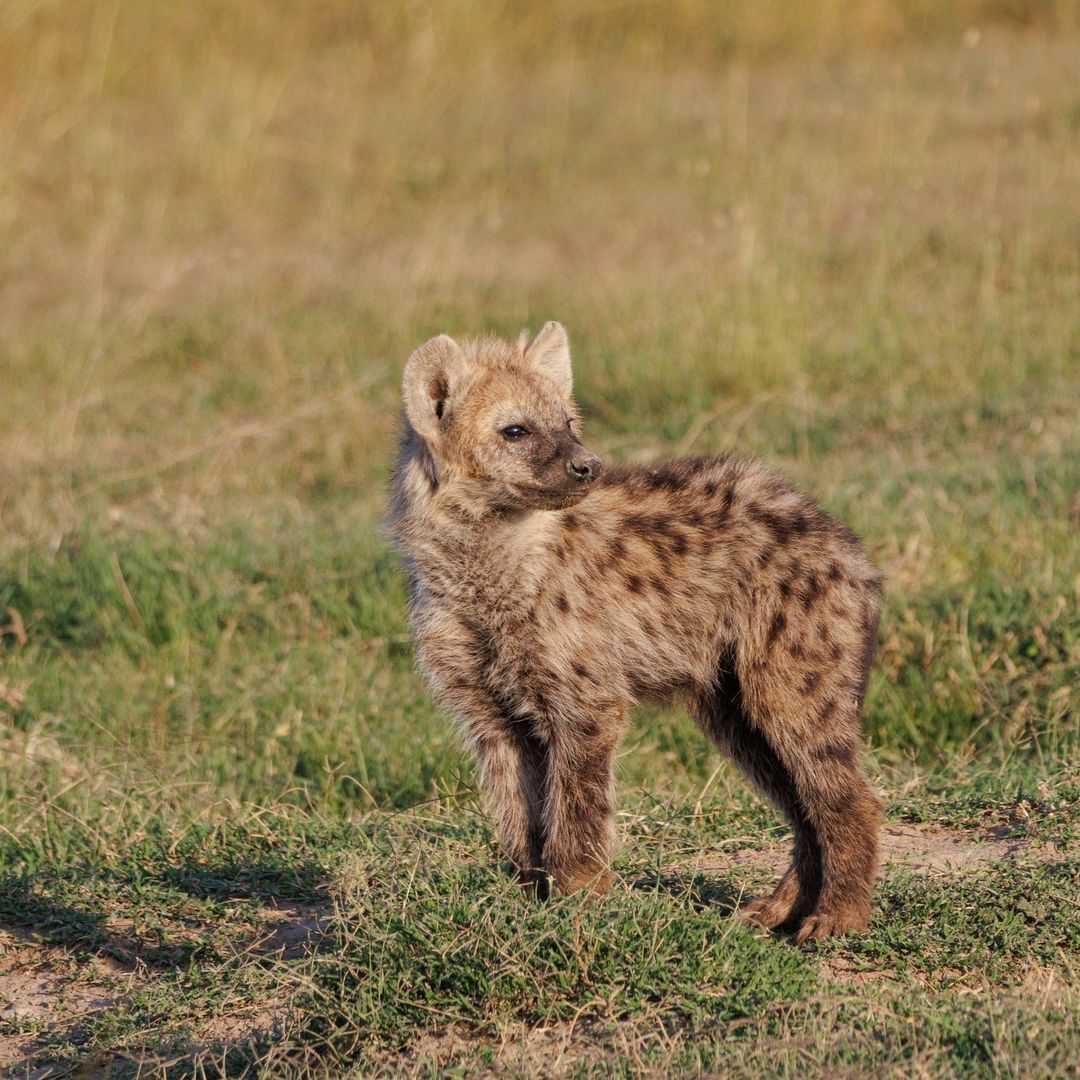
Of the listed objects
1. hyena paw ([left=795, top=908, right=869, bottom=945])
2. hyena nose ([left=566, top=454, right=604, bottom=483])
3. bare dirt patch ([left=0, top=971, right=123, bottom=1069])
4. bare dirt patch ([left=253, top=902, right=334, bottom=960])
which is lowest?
bare dirt patch ([left=0, top=971, right=123, bottom=1069])

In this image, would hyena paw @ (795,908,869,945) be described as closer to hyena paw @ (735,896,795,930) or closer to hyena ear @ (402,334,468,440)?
hyena paw @ (735,896,795,930)

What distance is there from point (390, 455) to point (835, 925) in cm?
207

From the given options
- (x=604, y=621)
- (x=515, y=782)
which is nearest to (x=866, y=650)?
(x=604, y=621)

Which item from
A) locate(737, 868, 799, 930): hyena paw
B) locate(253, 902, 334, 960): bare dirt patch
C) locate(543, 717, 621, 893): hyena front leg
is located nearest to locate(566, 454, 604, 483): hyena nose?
locate(543, 717, 621, 893): hyena front leg

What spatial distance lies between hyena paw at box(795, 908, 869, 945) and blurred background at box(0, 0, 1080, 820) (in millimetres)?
1199

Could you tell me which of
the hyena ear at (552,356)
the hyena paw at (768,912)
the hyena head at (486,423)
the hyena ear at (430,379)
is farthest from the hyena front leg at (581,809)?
the hyena ear at (552,356)

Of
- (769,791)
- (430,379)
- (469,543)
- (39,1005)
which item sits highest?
(430,379)

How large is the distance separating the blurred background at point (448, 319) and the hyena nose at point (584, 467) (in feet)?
4.72

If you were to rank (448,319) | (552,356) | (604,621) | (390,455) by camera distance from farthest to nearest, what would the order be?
(448,319) < (390,455) < (552,356) < (604,621)

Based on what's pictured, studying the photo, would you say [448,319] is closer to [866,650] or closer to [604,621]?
[604,621]

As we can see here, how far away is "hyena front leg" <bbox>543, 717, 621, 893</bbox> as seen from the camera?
382 centimetres

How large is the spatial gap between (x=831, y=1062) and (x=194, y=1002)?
4.93 feet

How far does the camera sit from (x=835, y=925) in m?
3.76

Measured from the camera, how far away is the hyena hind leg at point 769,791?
3.93m
